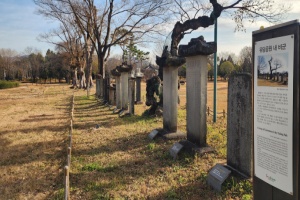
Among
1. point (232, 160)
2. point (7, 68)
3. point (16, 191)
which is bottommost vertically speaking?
point (16, 191)

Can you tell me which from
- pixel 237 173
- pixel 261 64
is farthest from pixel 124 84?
pixel 261 64

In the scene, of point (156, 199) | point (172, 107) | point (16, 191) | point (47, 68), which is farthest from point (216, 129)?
point (47, 68)

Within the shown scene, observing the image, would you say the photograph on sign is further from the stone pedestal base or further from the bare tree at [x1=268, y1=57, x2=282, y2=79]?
the stone pedestal base

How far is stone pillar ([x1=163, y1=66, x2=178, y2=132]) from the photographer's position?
24.7 ft

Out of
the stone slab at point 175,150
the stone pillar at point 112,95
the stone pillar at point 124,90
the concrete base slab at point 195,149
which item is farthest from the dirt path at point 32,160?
the stone pillar at point 112,95

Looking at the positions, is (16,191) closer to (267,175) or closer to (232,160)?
(232,160)

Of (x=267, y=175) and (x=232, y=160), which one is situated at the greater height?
(x=267, y=175)

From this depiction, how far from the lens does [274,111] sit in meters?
2.62

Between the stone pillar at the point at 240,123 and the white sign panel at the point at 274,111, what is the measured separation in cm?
160

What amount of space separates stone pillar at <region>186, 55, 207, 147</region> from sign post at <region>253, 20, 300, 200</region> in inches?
119

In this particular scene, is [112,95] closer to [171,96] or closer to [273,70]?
[171,96]

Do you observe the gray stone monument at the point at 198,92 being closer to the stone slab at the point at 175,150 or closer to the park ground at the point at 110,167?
the stone slab at the point at 175,150

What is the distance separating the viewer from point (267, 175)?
278 cm

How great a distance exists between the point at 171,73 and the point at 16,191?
14.7 feet
